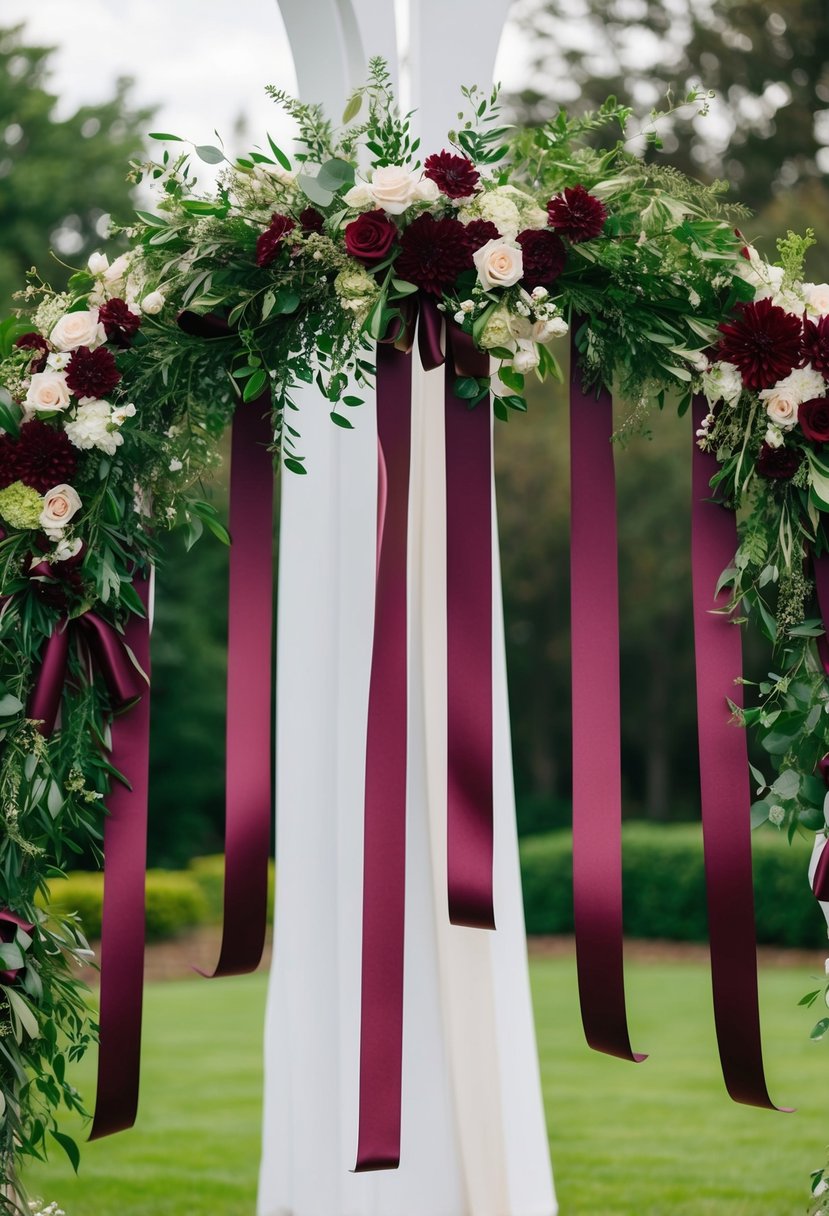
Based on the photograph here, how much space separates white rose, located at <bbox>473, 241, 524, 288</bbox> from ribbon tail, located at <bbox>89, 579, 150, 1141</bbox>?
4.86 ft

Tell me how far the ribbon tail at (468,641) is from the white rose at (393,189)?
0.44 m

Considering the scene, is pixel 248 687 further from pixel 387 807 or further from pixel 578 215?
pixel 578 215

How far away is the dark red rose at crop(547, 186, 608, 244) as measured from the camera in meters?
3.51

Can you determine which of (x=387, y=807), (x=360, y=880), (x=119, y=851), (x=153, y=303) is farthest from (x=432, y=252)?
(x=360, y=880)

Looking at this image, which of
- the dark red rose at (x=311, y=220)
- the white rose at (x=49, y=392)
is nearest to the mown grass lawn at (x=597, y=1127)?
the white rose at (x=49, y=392)

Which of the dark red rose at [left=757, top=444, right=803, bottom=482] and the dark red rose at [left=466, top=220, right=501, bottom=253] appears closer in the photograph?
the dark red rose at [left=466, top=220, right=501, bottom=253]

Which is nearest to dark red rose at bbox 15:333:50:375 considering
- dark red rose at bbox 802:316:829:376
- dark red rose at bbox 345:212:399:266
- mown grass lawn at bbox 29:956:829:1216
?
dark red rose at bbox 345:212:399:266

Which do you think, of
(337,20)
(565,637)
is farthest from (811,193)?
(337,20)

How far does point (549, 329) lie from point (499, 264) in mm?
222

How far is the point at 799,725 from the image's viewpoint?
3.57 metres

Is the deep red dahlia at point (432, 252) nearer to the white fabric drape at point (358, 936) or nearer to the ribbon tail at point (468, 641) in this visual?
the ribbon tail at point (468, 641)

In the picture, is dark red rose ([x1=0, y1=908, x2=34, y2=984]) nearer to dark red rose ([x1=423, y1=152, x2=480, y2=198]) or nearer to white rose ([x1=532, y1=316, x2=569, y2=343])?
white rose ([x1=532, y1=316, x2=569, y2=343])

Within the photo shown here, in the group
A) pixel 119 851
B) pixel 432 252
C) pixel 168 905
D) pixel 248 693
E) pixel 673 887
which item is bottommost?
pixel 168 905

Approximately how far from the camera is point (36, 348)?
383 centimetres
